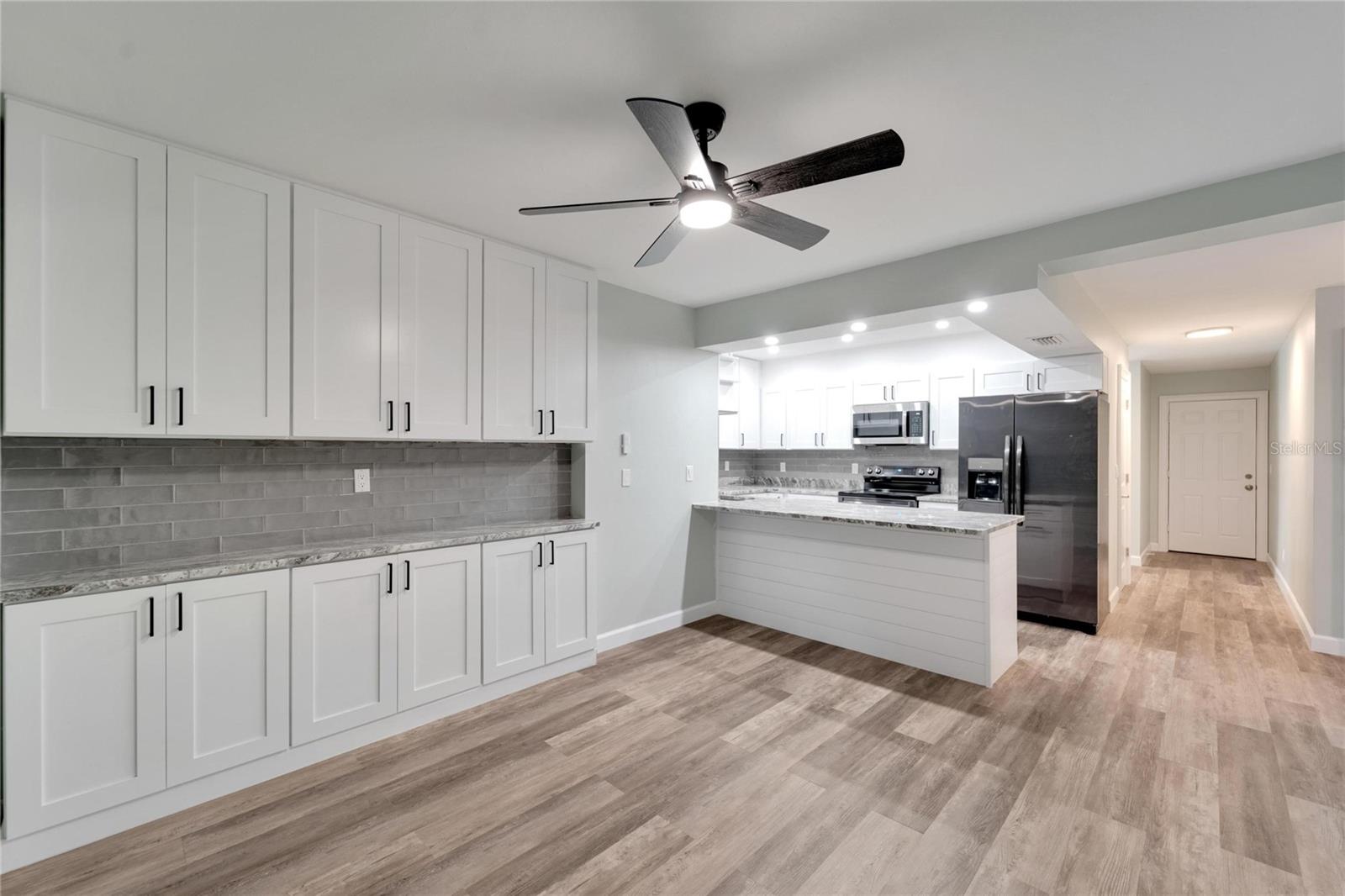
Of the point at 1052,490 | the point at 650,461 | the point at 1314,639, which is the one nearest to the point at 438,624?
the point at 650,461

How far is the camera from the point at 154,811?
7.11 ft

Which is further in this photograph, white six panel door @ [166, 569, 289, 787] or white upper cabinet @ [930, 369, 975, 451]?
white upper cabinet @ [930, 369, 975, 451]

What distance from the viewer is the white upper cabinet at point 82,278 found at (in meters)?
1.97

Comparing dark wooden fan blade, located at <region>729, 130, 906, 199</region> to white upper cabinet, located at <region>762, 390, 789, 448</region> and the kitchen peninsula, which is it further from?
white upper cabinet, located at <region>762, 390, 789, 448</region>

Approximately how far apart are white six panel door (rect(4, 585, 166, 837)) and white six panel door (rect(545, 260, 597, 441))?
79.8 inches

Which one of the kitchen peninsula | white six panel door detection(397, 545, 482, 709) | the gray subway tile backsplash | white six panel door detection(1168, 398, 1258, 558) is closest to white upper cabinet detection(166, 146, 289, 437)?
the gray subway tile backsplash

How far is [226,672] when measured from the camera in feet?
7.59

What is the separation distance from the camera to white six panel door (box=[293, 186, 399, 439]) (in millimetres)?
2588

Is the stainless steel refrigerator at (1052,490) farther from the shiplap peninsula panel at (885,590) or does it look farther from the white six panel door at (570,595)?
the white six panel door at (570,595)

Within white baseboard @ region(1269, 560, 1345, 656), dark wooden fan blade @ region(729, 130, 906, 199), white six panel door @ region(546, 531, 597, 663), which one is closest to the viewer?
dark wooden fan blade @ region(729, 130, 906, 199)

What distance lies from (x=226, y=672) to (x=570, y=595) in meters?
1.70

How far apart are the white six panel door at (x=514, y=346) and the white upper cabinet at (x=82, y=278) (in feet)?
4.55

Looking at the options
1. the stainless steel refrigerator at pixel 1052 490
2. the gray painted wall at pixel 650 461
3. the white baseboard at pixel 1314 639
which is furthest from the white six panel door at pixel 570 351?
the white baseboard at pixel 1314 639

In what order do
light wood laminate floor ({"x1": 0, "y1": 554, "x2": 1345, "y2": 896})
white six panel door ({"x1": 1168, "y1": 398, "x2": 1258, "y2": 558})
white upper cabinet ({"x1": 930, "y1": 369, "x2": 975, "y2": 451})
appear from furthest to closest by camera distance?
white six panel door ({"x1": 1168, "y1": 398, "x2": 1258, "y2": 558})
white upper cabinet ({"x1": 930, "y1": 369, "x2": 975, "y2": 451})
light wood laminate floor ({"x1": 0, "y1": 554, "x2": 1345, "y2": 896})
